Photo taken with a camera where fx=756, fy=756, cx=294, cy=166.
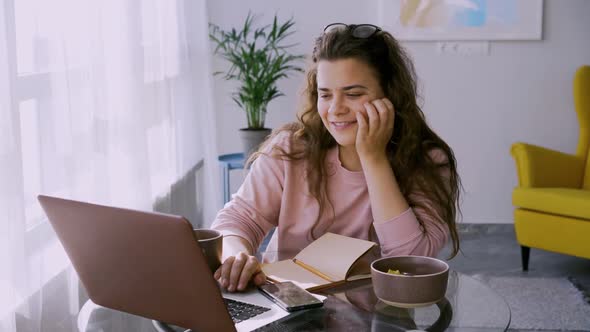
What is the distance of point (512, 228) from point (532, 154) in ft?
2.75

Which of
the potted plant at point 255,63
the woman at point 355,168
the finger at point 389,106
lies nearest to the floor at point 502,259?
the potted plant at point 255,63

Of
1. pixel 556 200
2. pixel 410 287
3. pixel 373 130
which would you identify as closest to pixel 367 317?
pixel 410 287

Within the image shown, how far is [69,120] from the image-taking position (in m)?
1.85

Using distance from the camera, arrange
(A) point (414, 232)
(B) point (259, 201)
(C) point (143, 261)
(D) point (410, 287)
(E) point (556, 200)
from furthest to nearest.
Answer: (E) point (556, 200)
(B) point (259, 201)
(A) point (414, 232)
(D) point (410, 287)
(C) point (143, 261)

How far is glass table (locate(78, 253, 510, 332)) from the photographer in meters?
1.18

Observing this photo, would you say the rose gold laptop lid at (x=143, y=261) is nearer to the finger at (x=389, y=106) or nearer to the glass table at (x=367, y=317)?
the glass table at (x=367, y=317)

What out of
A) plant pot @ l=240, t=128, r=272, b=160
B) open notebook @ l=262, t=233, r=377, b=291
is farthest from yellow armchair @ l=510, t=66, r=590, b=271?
open notebook @ l=262, t=233, r=377, b=291

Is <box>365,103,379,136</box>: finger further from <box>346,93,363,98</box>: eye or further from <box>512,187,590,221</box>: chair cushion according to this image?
<box>512,187,590,221</box>: chair cushion

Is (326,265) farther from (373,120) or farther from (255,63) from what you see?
(255,63)

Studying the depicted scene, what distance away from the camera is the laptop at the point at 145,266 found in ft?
3.29

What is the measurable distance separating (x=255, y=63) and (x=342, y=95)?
2240mm

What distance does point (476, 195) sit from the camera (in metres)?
4.34

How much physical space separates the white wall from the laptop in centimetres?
317

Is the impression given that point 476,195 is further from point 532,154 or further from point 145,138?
point 145,138
